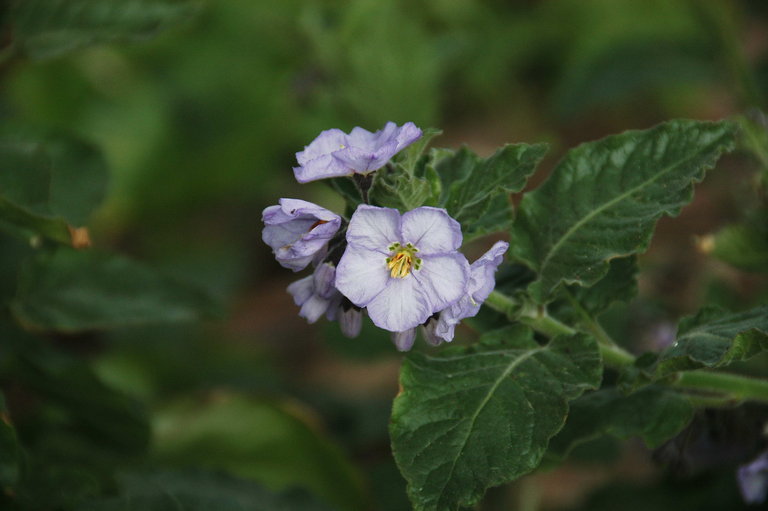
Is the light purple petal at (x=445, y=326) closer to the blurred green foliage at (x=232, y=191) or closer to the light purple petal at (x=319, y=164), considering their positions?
the light purple petal at (x=319, y=164)

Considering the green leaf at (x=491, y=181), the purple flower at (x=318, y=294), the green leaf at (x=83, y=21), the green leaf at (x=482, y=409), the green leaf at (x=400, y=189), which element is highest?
the green leaf at (x=83, y=21)

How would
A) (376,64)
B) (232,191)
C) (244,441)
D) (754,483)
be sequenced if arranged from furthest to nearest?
(232,191) → (376,64) → (244,441) → (754,483)

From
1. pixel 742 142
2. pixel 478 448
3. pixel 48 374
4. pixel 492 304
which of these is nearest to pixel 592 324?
pixel 492 304

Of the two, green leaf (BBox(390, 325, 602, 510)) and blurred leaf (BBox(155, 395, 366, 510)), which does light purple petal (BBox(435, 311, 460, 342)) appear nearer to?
green leaf (BBox(390, 325, 602, 510))

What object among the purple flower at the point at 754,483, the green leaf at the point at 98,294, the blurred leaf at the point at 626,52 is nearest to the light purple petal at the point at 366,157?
the green leaf at the point at 98,294

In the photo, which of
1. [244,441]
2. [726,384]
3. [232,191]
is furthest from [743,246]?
[232,191]

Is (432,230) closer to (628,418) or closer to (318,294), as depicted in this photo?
(318,294)

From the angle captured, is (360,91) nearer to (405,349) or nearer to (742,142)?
(742,142)

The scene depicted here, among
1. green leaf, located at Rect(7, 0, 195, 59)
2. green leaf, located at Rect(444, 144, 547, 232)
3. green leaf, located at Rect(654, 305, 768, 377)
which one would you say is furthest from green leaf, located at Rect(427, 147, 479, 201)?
green leaf, located at Rect(7, 0, 195, 59)
